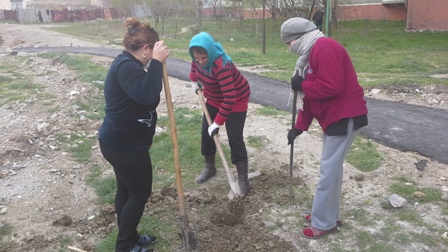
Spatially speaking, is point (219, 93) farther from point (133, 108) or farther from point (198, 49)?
point (133, 108)

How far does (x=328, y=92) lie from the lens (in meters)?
3.10

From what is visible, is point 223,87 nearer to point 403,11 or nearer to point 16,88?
point 16,88

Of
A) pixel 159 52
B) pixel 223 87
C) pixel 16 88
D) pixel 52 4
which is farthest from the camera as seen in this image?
pixel 52 4

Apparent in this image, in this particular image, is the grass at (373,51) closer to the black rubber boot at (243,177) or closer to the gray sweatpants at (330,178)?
the black rubber boot at (243,177)

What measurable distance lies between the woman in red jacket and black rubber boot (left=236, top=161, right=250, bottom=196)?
102 cm

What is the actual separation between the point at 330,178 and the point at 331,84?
Result: 778mm

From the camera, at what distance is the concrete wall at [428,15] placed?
19.9m

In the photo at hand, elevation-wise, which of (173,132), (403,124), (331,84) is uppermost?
(331,84)

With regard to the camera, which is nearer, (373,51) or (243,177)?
(243,177)

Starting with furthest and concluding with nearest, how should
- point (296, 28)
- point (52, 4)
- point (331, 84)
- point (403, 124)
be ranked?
point (52, 4) → point (403, 124) → point (296, 28) → point (331, 84)

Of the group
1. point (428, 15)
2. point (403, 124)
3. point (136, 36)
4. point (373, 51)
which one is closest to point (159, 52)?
point (136, 36)

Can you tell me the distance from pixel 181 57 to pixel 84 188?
37.2 feet

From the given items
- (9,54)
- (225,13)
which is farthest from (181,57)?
(225,13)

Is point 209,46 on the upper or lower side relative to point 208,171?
upper
